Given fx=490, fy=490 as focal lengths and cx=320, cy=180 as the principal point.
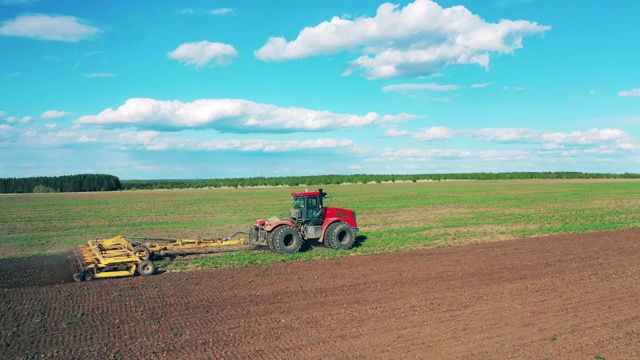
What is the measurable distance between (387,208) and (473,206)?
8.04 metres

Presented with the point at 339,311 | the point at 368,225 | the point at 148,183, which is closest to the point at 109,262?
the point at 339,311

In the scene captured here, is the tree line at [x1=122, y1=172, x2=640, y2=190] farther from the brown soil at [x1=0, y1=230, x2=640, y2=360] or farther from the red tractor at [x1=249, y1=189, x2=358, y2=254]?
the brown soil at [x1=0, y1=230, x2=640, y2=360]

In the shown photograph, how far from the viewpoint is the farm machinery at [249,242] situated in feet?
54.0

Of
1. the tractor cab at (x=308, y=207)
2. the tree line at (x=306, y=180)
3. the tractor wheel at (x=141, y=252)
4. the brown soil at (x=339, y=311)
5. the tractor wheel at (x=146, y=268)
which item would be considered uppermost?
the tree line at (x=306, y=180)

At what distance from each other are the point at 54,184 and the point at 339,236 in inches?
3513

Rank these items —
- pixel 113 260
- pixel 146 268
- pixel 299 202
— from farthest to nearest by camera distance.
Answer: pixel 299 202, pixel 146 268, pixel 113 260

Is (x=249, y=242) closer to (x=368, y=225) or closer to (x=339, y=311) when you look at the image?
(x=339, y=311)

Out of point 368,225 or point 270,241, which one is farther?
point 368,225

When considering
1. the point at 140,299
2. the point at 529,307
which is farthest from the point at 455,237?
the point at 140,299

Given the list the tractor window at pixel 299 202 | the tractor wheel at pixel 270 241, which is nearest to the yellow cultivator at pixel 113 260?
the tractor wheel at pixel 270 241

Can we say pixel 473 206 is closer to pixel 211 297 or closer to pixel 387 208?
pixel 387 208

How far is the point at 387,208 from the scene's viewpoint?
140ft

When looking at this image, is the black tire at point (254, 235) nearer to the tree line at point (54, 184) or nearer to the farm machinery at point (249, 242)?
the farm machinery at point (249, 242)

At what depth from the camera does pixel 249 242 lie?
20484mm
